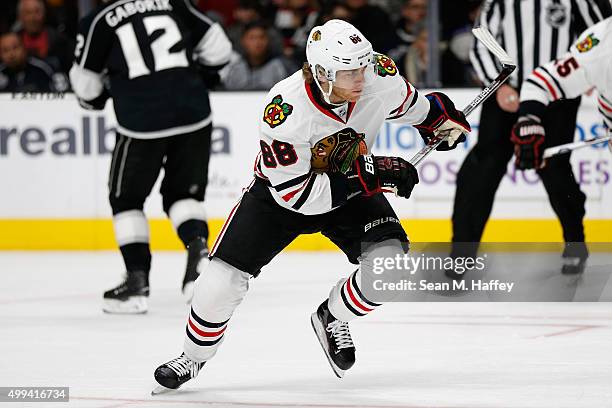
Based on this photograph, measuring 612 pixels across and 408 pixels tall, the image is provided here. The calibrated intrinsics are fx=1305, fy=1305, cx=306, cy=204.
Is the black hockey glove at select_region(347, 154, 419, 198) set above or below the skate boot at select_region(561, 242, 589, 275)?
above

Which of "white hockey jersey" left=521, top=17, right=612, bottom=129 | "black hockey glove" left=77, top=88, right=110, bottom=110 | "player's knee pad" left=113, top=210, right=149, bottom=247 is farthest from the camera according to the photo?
"black hockey glove" left=77, top=88, right=110, bottom=110

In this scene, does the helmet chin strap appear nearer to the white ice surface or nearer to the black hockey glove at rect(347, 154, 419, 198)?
the black hockey glove at rect(347, 154, 419, 198)

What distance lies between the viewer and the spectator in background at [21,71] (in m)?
7.62

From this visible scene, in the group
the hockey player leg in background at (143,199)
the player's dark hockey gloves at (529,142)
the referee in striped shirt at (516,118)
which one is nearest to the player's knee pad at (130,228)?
the hockey player leg in background at (143,199)

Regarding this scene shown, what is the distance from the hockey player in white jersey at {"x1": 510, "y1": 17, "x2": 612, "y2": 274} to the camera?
4.60 m

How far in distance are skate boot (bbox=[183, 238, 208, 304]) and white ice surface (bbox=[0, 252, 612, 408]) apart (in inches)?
4.0

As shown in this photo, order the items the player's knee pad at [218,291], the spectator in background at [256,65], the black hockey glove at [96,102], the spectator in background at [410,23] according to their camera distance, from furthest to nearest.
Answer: the spectator in background at [410,23] < the spectator in background at [256,65] < the black hockey glove at [96,102] < the player's knee pad at [218,291]

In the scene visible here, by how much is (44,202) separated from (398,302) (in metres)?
2.70

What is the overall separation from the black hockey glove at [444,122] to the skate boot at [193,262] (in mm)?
1459

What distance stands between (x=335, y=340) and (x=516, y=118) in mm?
2130

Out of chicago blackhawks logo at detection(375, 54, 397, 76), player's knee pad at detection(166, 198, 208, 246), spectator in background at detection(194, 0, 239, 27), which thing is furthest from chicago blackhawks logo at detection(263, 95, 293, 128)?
spectator in background at detection(194, 0, 239, 27)

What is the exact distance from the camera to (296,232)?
3434 millimetres

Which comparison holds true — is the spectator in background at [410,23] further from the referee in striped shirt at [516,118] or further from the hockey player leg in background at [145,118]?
the hockey player leg in background at [145,118]

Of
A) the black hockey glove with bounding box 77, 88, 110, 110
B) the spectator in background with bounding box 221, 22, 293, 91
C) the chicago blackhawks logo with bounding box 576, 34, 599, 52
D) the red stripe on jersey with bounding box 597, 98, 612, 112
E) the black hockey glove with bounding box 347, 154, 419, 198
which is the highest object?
the black hockey glove with bounding box 347, 154, 419, 198
